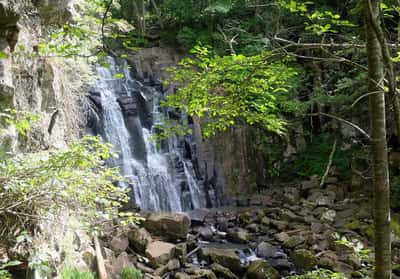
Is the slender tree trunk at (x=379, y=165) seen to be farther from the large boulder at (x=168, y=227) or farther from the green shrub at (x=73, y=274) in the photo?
the large boulder at (x=168, y=227)

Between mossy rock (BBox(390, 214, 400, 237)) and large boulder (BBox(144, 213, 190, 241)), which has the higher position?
large boulder (BBox(144, 213, 190, 241))

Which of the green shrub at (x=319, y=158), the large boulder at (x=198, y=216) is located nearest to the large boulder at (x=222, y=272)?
the large boulder at (x=198, y=216)

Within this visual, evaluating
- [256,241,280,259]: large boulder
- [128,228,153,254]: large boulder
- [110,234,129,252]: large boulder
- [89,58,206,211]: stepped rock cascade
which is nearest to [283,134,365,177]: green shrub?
[89,58,206,211]: stepped rock cascade

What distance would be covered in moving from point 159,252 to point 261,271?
1898 mm

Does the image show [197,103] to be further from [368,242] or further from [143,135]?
[143,135]

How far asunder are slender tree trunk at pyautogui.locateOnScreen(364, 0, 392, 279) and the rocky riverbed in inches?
127

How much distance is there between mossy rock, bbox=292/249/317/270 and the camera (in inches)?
254

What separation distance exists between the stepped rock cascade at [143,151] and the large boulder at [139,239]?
268 centimetres


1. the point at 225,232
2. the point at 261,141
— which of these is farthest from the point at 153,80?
the point at 225,232

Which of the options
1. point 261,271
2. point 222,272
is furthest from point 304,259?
point 222,272

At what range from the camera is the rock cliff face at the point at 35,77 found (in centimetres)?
371

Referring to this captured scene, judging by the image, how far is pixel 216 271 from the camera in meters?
6.16

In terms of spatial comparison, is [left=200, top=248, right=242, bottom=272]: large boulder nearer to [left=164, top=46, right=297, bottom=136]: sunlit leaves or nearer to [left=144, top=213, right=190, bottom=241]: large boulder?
[left=144, top=213, right=190, bottom=241]: large boulder

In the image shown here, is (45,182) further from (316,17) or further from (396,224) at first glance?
(396,224)
